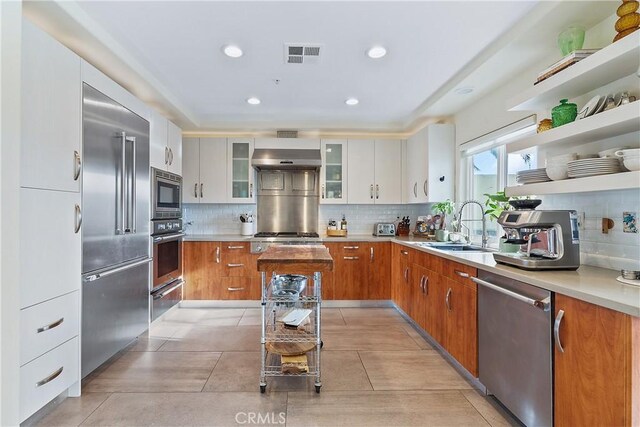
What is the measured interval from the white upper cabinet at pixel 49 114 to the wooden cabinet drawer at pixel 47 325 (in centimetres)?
68

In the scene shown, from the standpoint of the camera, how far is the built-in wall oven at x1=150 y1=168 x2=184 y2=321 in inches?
131

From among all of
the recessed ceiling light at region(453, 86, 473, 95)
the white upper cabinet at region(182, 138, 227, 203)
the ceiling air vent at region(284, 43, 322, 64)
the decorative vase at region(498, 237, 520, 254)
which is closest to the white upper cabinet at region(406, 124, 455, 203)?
the recessed ceiling light at region(453, 86, 473, 95)

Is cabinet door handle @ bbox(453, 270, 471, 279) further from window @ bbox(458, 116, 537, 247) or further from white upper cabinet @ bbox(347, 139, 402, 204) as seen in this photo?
white upper cabinet @ bbox(347, 139, 402, 204)

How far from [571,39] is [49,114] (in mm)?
3077

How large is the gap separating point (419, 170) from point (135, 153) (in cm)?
321

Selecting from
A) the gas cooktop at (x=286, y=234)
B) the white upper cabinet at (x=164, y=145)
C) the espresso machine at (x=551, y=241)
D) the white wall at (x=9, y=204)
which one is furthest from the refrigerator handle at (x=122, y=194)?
the espresso machine at (x=551, y=241)

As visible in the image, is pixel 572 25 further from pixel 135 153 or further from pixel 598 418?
pixel 135 153

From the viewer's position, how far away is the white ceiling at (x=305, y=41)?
2070 mm

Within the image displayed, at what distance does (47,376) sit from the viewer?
188 centimetres

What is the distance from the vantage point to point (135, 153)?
2.84 m

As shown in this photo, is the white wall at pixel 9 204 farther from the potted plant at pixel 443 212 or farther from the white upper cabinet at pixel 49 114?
the potted plant at pixel 443 212

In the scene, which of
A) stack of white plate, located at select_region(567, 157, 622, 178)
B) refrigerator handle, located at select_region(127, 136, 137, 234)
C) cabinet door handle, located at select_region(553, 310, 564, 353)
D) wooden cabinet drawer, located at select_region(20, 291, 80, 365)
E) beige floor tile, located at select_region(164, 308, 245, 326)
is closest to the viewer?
cabinet door handle, located at select_region(553, 310, 564, 353)

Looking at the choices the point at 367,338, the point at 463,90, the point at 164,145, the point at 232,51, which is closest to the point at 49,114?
the point at 232,51

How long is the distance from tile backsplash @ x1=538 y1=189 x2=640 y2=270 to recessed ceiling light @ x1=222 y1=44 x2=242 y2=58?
2.60 metres
